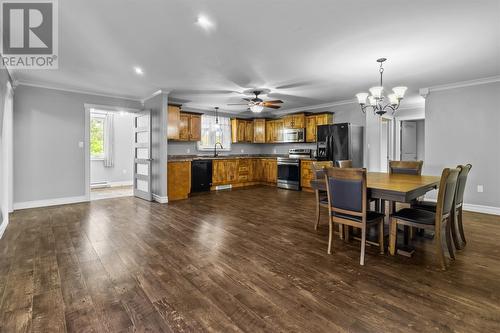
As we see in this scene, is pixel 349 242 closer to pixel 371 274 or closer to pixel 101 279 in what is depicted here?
pixel 371 274

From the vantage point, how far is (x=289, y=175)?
736 cm

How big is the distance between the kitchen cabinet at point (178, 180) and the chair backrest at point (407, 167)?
14.3 feet

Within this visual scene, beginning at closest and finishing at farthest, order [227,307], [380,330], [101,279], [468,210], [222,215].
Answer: [380,330] < [227,307] < [101,279] < [222,215] < [468,210]

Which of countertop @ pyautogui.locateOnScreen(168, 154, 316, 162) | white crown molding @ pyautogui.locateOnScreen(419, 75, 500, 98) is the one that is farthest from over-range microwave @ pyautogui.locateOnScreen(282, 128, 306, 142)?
white crown molding @ pyautogui.locateOnScreen(419, 75, 500, 98)

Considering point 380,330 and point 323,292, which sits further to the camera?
point 323,292

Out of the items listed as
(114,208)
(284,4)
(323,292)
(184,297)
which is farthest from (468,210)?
(114,208)

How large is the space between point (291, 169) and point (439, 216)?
493cm

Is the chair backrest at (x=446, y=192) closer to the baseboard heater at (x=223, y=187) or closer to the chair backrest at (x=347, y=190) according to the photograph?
the chair backrest at (x=347, y=190)

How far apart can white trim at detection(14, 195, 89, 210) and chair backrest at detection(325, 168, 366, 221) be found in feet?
17.3

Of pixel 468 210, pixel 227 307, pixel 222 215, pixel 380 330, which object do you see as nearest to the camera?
pixel 380 330

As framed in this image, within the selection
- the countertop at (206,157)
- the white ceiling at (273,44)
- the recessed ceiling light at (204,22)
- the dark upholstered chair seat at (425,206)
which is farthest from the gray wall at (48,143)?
the dark upholstered chair seat at (425,206)

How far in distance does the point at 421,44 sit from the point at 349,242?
258 centimetres

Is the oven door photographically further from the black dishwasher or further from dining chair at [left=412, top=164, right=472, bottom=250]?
dining chair at [left=412, top=164, right=472, bottom=250]

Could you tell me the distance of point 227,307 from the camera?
1819 millimetres
